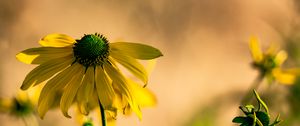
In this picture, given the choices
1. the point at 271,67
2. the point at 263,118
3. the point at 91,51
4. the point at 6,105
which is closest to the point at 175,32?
the point at 271,67

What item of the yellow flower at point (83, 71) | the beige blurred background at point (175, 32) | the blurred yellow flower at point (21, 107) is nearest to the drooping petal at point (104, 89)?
the yellow flower at point (83, 71)

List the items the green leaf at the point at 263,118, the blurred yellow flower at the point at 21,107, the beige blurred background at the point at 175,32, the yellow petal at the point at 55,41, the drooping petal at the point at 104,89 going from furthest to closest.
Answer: the beige blurred background at the point at 175,32, the blurred yellow flower at the point at 21,107, the yellow petal at the point at 55,41, the drooping petal at the point at 104,89, the green leaf at the point at 263,118

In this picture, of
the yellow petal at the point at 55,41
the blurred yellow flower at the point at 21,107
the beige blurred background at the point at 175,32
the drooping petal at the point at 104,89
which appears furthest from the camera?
the beige blurred background at the point at 175,32

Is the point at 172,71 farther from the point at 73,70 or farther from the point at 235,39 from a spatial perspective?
the point at 73,70

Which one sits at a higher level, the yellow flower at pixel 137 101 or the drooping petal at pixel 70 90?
the drooping petal at pixel 70 90

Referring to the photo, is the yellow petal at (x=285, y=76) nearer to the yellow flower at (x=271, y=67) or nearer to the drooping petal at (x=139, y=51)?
the yellow flower at (x=271, y=67)

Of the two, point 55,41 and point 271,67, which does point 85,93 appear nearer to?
point 55,41

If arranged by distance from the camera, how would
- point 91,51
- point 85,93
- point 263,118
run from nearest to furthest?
point 263,118 → point 85,93 → point 91,51

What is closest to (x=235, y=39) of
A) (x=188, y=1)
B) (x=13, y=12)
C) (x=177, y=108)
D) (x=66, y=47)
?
(x=188, y=1)

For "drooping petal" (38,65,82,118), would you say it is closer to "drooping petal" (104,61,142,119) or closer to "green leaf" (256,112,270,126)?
"drooping petal" (104,61,142,119)
